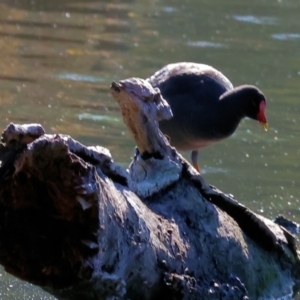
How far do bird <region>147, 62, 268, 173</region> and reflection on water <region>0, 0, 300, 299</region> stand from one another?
0.78ft

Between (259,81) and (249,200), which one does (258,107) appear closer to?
(249,200)

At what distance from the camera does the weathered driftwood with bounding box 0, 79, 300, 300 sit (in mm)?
2838

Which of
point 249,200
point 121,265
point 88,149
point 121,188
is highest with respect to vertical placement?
point 88,149

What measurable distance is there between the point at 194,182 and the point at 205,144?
95.3 inches

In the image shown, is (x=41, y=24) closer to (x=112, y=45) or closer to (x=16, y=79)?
(x=112, y=45)

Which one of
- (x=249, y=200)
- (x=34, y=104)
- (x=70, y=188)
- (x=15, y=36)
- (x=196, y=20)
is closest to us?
(x=70, y=188)

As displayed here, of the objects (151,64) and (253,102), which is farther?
(151,64)

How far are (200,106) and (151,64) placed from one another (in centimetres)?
289

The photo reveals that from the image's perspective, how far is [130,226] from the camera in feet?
10.1

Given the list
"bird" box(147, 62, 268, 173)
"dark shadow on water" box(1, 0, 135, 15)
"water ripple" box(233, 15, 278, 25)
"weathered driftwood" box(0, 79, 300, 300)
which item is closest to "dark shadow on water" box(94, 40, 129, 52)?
"dark shadow on water" box(1, 0, 135, 15)

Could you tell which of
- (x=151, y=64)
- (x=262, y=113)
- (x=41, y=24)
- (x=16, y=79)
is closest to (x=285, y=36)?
(x=151, y=64)

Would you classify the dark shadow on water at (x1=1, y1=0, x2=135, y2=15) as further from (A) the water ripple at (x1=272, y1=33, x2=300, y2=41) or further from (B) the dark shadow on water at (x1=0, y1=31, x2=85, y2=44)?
(A) the water ripple at (x1=272, y1=33, x2=300, y2=41)

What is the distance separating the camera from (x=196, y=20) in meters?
11.8

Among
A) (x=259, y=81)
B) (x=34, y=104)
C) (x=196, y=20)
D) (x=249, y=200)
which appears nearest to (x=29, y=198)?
(x=249, y=200)
